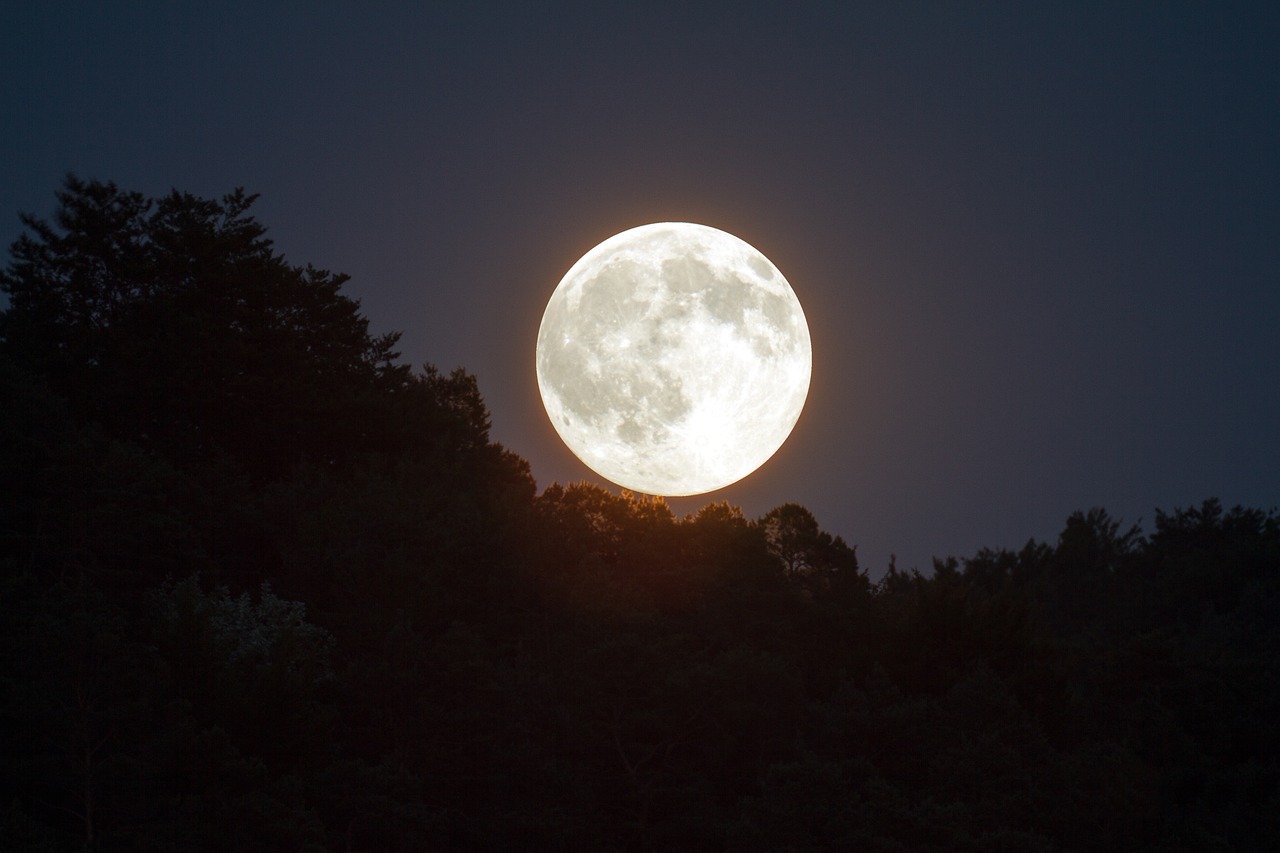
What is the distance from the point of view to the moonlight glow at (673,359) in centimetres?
3225

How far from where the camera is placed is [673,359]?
3209 centimetres

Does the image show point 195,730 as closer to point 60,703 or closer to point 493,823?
point 60,703

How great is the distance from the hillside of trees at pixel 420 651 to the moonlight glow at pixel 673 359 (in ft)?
16.2

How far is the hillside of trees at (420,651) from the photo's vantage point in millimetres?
23234

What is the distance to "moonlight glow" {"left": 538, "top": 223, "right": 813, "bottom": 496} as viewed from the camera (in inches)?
1270

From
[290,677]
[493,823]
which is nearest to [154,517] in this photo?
[290,677]

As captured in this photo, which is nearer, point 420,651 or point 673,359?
point 420,651

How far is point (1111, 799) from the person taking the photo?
32.0 m

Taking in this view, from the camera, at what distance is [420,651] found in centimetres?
3058

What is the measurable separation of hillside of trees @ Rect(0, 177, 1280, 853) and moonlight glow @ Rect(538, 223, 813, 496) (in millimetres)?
4941

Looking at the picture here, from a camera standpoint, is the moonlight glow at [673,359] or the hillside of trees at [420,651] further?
the moonlight glow at [673,359]

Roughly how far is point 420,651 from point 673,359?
382 inches

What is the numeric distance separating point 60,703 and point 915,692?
2493 cm

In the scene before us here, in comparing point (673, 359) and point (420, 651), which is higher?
point (673, 359)
